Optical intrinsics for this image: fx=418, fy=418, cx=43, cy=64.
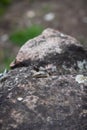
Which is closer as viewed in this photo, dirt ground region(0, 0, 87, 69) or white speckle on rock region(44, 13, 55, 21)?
dirt ground region(0, 0, 87, 69)

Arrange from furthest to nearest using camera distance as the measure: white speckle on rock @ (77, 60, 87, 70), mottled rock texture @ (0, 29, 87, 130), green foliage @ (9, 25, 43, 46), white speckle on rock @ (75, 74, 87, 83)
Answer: green foliage @ (9, 25, 43, 46)
white speckle on rock @ (77, 60, 87, 70)
white speckle on rock @ (75, 74, 87, 83)
mottled rock texture @ (0, 29, 87, 130)

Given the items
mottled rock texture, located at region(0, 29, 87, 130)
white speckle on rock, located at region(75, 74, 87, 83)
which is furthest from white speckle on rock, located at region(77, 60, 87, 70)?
white speckle on rock, located at region(75, 74, 87, 83)

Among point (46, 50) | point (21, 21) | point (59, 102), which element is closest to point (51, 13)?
point (21, 21)

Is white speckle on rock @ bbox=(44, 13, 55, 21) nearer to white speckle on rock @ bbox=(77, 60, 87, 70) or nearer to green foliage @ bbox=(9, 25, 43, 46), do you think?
green foliage @ bbox=(9, 25, 43, 46)

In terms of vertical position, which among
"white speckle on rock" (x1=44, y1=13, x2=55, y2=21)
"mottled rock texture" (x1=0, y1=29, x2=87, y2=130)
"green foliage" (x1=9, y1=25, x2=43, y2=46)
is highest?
"white speckle on rock" (x1=44, y1=13, x2=55, y2=21)

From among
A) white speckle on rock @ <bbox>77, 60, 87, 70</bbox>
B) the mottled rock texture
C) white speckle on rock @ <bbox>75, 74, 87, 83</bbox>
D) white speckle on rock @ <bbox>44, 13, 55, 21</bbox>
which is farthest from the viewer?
white speckle on rock @ <bbox>44, 13, 55, 21</bbox>

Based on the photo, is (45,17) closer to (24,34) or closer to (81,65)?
(24,34)

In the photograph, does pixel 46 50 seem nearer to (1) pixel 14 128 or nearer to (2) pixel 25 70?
(2) pixel 25 70
